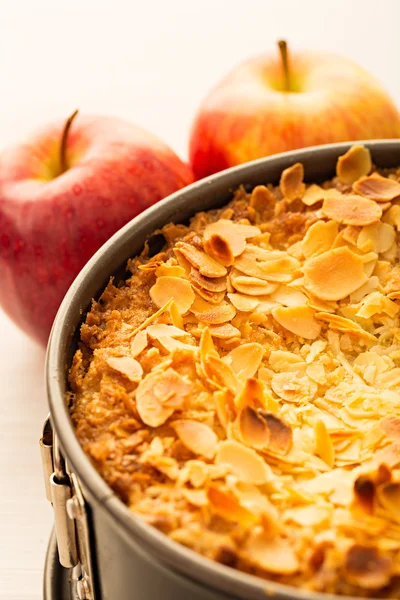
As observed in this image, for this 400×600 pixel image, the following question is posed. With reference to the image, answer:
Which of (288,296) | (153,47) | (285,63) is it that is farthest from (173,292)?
(153,47)

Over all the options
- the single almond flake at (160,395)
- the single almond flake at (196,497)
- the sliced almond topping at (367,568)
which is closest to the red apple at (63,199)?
the single almond flake at (160,395)

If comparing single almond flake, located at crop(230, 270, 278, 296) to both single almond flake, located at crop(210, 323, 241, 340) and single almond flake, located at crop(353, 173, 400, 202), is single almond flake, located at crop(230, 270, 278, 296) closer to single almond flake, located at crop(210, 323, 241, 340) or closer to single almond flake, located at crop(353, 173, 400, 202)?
single almond flake, located at crop(210, 323, 241, 340)

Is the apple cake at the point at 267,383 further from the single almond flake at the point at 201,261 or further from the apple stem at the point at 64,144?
the apple stem at the point at 64,144

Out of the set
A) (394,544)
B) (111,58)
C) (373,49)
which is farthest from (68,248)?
(373,49)

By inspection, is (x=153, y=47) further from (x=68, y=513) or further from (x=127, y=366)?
(x=68, y=513)

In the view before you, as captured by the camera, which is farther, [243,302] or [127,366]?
[243,302]

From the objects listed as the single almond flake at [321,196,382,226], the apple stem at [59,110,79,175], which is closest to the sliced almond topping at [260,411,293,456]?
the single almond flake at [321,196,382,226]
